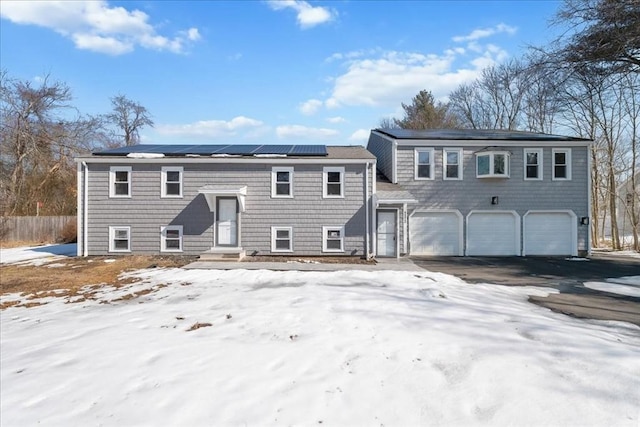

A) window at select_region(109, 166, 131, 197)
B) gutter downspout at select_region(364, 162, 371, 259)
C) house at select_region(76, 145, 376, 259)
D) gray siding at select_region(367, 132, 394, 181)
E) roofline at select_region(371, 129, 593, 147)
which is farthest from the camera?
gray siding at select_region(367, 132, 394, 181)

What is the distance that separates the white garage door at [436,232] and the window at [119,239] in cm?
1192

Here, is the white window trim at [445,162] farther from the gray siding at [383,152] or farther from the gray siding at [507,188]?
the gray siding at [383,152]

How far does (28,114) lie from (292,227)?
2266 cm

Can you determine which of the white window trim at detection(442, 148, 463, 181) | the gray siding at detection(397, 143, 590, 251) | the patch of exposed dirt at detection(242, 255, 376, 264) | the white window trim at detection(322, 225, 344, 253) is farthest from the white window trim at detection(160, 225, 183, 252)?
the white window trim at detection(442, 148, 463, 181)

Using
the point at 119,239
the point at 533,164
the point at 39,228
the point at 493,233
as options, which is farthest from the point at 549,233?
the point at 39,228

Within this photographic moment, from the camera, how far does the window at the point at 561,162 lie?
1585 cm

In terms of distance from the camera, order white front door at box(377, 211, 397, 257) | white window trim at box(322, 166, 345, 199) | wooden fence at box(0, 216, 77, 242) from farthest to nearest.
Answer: wooden fence at box(0, 216, 77, 242) < white front door at box(377, 211, 397, 257) < white window trim at box(322, 166, 345, 199)

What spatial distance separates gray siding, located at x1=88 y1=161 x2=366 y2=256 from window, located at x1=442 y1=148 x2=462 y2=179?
4.46 m

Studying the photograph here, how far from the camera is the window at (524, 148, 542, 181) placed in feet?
52.0

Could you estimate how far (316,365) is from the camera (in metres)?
3.83

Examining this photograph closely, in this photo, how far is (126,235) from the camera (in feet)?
46.1

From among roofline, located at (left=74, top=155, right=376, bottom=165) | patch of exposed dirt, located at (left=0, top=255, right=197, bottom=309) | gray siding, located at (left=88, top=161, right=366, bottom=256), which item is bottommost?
patch of exposed dirt, located at (left=0, top=255, right=197, bottom=309)

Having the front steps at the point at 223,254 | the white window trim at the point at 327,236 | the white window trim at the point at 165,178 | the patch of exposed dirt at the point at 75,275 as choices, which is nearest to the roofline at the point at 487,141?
the white window trim at the point at 327,236

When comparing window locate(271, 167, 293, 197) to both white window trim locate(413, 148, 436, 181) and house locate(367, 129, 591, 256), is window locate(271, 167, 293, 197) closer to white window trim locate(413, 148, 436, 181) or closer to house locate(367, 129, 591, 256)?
house locate(367, 129, 591, 256)
